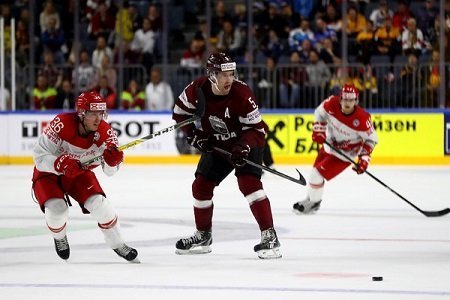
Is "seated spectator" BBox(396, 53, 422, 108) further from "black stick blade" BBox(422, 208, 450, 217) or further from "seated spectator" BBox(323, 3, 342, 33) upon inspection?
"black stick blade" BBox(422, 208, 450, 217)

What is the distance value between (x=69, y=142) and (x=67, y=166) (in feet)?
0.78

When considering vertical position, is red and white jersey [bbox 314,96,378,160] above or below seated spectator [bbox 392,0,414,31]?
below

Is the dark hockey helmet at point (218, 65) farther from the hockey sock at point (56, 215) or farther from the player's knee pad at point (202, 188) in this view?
the hockey sock at point (56, 215)

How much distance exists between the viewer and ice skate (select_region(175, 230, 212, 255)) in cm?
795

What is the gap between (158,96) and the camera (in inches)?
689

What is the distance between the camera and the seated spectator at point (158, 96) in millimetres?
17500

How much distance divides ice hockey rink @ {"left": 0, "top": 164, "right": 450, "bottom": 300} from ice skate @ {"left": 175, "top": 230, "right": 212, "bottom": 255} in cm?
6

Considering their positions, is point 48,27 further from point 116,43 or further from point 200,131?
point 200,131

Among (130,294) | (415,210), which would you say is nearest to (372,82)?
(415,210)

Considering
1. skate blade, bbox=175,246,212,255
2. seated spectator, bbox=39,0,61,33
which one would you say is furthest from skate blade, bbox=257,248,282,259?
seated spectator, bbox=39,0,61,33

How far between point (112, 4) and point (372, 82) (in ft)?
14.1

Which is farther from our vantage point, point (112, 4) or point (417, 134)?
point (112, 4)

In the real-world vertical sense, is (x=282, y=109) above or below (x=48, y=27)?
below

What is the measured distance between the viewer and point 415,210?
1099 cm
